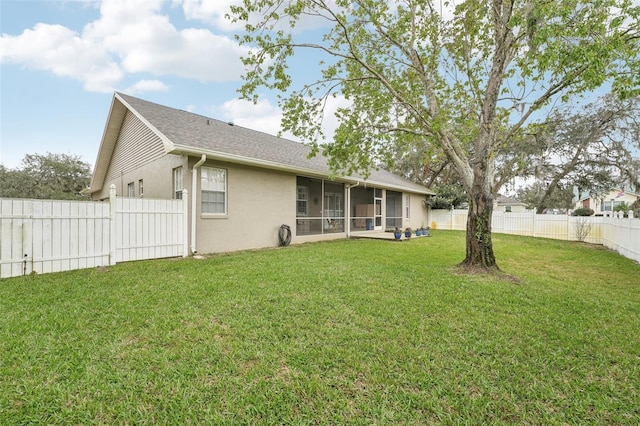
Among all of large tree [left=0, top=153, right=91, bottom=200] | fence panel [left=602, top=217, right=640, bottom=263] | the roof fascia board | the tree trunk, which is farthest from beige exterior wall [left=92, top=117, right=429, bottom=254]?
large tree [left=0, top=153, right=91, bottom=200]

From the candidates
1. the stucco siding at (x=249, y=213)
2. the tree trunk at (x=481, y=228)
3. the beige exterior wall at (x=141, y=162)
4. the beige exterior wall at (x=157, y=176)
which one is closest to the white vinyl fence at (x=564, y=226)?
the tree trunk at (x=481, y=228)

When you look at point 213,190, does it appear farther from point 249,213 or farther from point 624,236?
point 624,236

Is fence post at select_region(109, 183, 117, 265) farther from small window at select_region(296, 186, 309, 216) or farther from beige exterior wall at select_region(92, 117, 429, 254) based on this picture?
small window at select_region(296, 186, 309, 216)

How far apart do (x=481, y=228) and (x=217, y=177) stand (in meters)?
7.10

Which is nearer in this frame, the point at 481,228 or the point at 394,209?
the point at 481,228

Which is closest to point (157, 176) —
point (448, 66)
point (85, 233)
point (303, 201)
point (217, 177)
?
point (217, 177)

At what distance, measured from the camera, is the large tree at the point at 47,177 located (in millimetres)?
24453

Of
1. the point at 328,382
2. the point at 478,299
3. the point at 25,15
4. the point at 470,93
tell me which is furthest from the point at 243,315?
the point at 25,15

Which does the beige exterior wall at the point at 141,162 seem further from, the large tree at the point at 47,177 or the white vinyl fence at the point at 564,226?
the large tree at the point at 47,177

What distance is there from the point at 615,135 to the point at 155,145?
24.8 meters

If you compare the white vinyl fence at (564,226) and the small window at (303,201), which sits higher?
the small window at (303,201)

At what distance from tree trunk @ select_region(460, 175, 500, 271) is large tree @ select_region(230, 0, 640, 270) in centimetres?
2

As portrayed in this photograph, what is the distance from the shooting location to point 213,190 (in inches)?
333

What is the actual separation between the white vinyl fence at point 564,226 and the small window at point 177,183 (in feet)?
43.5
